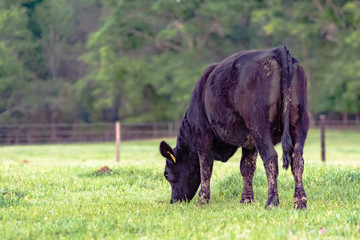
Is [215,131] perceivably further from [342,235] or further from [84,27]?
[84,27]

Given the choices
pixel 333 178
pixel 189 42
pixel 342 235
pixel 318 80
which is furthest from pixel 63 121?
pixel 342 235

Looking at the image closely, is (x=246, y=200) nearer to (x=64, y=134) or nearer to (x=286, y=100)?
(x=286, y=100)

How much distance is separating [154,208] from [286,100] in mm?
2110

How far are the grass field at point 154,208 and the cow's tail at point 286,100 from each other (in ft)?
2.12

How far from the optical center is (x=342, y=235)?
14.4 feet

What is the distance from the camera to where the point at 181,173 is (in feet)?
23.0

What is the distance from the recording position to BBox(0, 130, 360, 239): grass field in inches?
177

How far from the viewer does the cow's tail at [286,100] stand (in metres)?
5.47

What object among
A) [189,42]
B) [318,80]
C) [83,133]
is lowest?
[83,133]

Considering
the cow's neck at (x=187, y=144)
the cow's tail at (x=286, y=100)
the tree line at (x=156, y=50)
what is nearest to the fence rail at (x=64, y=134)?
the tree line at (x=156, y=50)

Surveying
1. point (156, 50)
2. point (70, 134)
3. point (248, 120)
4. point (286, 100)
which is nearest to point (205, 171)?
point (248, 120)

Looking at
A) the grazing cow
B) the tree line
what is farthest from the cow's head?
the tree line

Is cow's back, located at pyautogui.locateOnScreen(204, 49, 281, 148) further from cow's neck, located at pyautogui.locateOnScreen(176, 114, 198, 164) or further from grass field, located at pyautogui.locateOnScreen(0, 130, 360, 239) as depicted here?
grass field, located at pyautogui.locateOnScreen(0, 130, 360, 239)

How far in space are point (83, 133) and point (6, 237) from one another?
3156 centimetres
